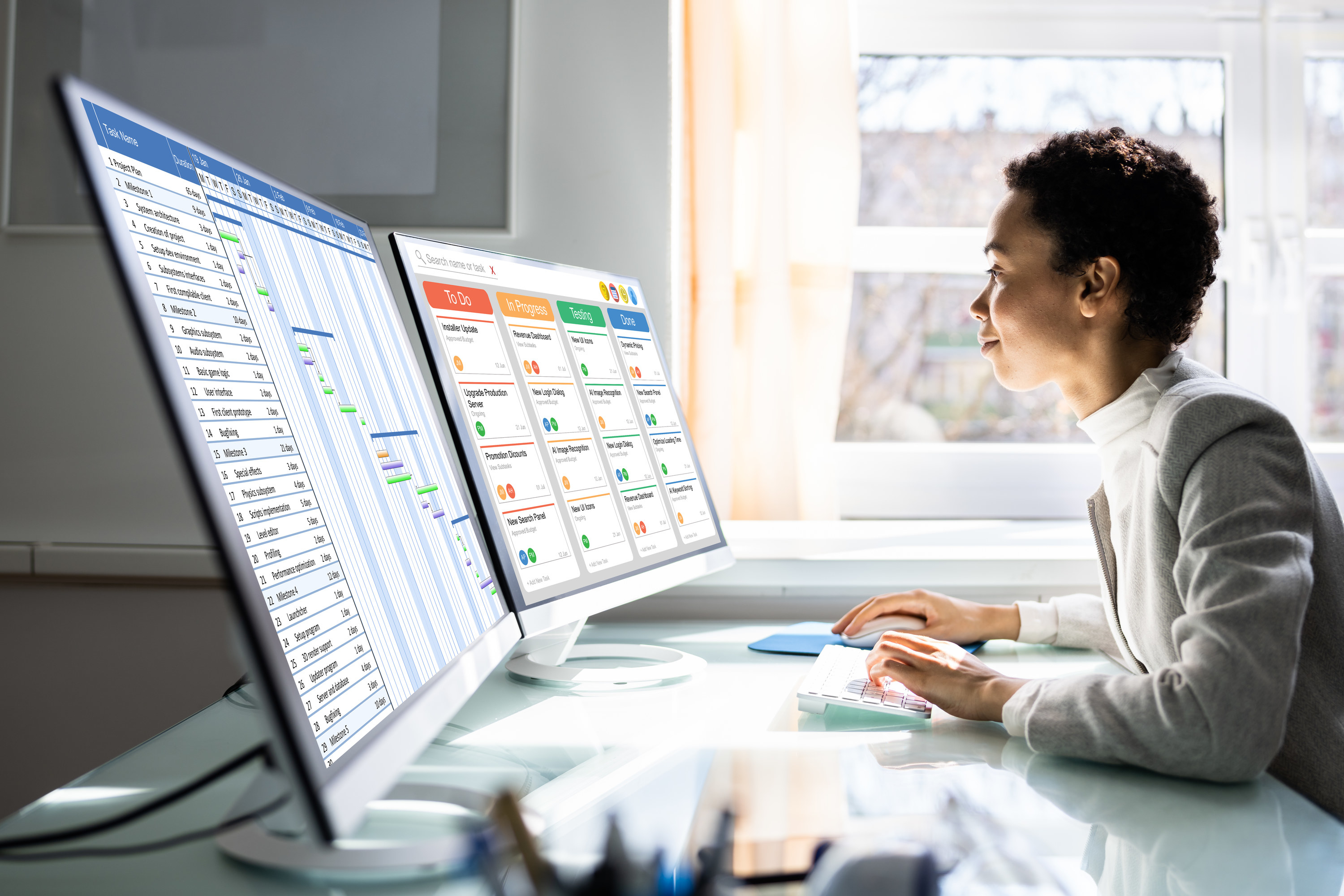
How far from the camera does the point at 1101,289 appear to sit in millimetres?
1090

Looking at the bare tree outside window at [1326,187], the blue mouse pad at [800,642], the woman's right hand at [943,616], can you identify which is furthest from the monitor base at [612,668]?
the bare tree outside window at [1326,187]

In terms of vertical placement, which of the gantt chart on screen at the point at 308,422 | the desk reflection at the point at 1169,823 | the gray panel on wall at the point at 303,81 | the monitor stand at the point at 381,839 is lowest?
the desk reflection at the point at 1169,823

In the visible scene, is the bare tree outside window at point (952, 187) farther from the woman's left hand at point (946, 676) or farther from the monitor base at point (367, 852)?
the monitor base at point (367, 852)

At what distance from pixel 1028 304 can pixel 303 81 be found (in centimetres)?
114

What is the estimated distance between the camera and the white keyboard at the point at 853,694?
0.94 m

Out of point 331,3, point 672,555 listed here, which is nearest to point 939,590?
point 672,555

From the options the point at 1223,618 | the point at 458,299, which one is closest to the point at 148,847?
the point at 458,299

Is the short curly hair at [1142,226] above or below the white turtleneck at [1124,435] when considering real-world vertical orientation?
above

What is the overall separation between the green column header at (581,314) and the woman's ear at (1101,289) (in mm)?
567

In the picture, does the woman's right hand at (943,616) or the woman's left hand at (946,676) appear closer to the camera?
the woman's left hand at (946,676)

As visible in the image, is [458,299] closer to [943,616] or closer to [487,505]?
[487,505]

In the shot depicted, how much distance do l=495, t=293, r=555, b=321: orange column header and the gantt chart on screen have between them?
0.25 metres

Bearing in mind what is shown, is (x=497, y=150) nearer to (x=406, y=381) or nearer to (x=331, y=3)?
(x=331, y=3)

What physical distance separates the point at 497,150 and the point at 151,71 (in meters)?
0.56
